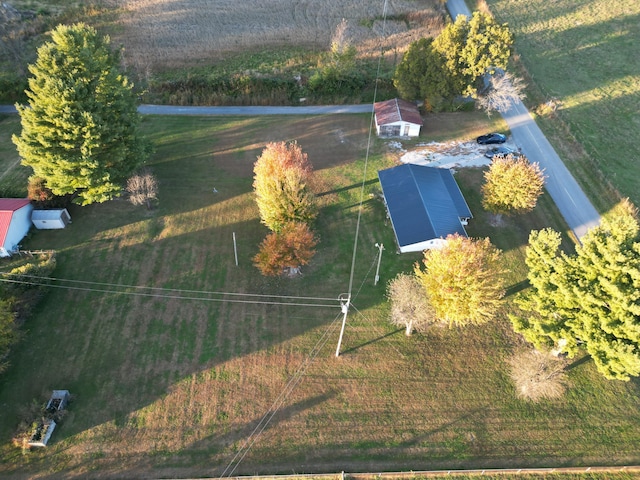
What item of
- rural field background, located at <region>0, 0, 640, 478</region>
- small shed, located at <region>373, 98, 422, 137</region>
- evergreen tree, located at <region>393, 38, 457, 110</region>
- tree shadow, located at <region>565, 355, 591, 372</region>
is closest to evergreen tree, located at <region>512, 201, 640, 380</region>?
tree shadow, located at <region>565, 355, 591, 372</region>

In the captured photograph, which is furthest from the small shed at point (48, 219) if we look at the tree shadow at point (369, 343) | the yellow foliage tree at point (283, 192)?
the tree shadow at point (369, 343)

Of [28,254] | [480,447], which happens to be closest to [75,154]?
[28,254]

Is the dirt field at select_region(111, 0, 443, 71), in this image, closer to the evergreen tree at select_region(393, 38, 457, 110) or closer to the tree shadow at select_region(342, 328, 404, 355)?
the evergreen tree at select_region(393, 38, 457, 110)

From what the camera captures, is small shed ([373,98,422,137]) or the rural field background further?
small shed ([373,98,422,137])

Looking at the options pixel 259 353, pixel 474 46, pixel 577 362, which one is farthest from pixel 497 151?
pixel 259 353

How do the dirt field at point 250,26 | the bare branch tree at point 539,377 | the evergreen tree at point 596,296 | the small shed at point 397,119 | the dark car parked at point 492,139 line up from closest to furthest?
1. the evergreen tree at point 596,296
2. the bare branch tree at point 539,377
3. the dark car parked at point 492,139
4. the small shed at point 397,119
5. the dirt field at point 250,26

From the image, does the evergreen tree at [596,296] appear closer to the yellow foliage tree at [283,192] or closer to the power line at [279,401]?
the power line at [279,401]

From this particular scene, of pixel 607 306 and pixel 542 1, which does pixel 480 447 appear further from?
pixel 542 1
